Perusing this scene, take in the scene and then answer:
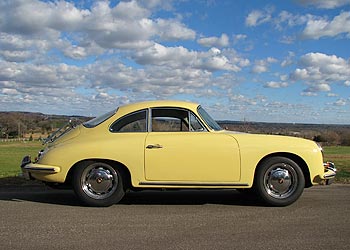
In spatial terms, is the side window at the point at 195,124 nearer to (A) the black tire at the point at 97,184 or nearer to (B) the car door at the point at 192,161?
(B) the car door at the point at 192,161

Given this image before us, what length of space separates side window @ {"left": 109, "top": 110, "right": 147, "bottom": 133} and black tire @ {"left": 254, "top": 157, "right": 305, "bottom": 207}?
184 cm

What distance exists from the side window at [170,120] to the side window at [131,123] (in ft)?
0.54

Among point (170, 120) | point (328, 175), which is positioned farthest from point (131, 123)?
point (328, 175)

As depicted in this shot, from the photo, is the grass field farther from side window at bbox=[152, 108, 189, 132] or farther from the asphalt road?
side window at bbox=[152, 108, 189, 132]

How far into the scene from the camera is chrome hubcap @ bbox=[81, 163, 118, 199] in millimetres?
5926

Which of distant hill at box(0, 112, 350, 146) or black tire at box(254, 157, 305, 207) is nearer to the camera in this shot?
black tire at box(254, 157, 305, 207)

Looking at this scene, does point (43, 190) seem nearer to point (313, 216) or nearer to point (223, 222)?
point (223, 222)

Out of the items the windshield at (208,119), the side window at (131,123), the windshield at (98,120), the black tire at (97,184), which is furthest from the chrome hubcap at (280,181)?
the windshield at (98,120)

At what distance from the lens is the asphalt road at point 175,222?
424cm

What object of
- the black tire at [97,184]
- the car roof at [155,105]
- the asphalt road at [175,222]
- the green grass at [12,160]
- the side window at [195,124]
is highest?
the car roof at [155,105]

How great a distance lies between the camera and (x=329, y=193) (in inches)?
275

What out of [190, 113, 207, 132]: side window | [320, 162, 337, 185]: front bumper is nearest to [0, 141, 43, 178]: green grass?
[190, 113, 207, 132]: side window

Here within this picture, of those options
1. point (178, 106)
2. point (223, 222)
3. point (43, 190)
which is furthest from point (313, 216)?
point (43, 190)

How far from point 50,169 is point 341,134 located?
250 ft
